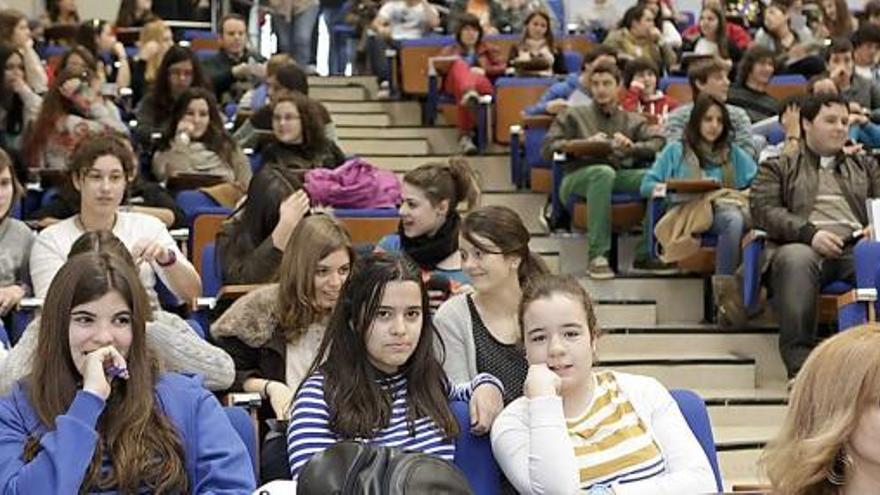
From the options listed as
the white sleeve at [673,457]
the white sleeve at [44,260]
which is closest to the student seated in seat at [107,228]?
the white sleeve at [44,260]

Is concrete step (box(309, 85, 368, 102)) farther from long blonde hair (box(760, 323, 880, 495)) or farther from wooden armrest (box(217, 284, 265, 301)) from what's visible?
long blonde hair (box(760, 323, 880, 495))

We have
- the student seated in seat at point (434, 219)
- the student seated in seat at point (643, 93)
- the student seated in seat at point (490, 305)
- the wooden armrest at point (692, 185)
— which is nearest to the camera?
the student seated in seat at point (490, 305)

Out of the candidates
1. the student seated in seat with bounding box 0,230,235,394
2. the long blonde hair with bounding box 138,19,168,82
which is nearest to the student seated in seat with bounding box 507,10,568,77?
the long blonde hair with bounding box 138,19,168,82

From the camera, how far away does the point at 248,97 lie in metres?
9.51

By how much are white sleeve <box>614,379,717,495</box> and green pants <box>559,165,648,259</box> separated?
152 inches

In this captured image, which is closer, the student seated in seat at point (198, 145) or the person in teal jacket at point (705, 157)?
the person in teal jacket at point (705, 157)

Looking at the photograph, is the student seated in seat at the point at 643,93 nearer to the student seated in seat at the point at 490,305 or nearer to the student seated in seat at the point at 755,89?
the student seated in seat at the point at 755,89

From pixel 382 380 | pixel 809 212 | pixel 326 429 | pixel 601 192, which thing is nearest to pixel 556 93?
pixel 601 192

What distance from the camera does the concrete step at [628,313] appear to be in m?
7.10

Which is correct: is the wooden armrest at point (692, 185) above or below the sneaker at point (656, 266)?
above

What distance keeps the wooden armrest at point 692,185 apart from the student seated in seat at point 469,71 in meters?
2.69

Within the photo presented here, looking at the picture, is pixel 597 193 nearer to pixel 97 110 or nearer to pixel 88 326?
pixel 97 110

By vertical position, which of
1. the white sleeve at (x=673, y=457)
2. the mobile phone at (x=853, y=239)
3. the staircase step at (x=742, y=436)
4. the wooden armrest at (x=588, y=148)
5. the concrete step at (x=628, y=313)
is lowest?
the staircase step at (x=742, y=436)

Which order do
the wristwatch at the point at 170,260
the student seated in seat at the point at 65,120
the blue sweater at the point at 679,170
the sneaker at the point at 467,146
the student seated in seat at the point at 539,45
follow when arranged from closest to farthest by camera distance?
the wristwatch at the point at 170,260, the blue sweater at the point at 679,170, the student seated in seat at the point at 65,120, the sneaker at the point at 467,146, the student seated in seat at the point at 539,45
